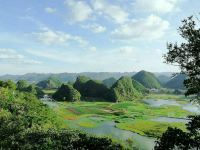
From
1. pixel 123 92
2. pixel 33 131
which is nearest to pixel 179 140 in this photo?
pixel 33 131

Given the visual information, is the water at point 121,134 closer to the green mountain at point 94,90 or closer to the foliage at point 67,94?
the foliage at point 67,94

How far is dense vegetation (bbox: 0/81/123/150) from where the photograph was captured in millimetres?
33188

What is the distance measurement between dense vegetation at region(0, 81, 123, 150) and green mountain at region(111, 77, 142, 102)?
9693 centimetres

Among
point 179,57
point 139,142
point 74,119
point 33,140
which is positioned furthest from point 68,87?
point 179,57

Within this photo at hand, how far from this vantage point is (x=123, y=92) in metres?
180

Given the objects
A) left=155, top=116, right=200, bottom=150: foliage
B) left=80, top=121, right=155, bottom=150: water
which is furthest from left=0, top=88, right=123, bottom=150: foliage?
left=80, top=121, right=155, bottom=150: water

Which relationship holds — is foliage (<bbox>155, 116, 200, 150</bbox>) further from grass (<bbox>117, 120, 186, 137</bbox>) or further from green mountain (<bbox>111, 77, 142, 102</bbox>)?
green mountain (<bbox>111, 77, 142, 102</bbox>)

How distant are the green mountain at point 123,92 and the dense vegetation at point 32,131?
3816 inches

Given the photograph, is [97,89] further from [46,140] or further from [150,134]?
[46,140]

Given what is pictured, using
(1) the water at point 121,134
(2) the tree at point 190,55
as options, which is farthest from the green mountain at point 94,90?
(2) the tree at point 190,55

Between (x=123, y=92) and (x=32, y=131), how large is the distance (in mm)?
137452

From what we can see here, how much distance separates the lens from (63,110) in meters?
112

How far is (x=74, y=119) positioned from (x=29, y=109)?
38646 millimetres

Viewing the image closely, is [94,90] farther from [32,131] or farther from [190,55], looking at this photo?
[190,55]
